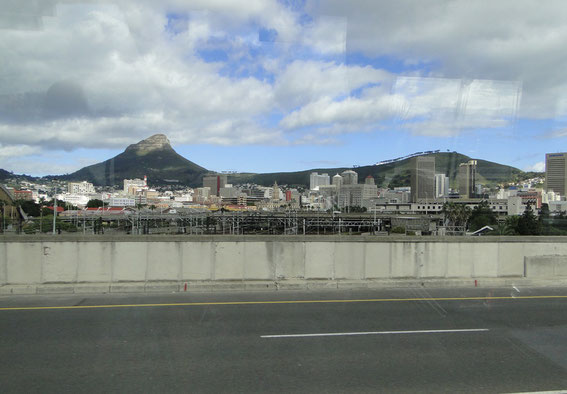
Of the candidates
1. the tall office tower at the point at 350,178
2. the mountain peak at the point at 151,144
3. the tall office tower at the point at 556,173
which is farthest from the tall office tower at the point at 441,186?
the mountain peak at the point at 151,144

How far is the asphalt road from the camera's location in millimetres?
5598

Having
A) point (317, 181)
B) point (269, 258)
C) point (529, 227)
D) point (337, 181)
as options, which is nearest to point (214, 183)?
point (317, 181)

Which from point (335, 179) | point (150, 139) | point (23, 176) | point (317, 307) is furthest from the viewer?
point (335, 179)

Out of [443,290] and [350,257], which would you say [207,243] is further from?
[443,290]

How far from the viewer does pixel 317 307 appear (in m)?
9.81

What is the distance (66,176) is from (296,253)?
4222 cm

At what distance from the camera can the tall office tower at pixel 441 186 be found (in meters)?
93.3

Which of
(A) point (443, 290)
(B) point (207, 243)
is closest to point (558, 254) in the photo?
(A) point (443, 290)

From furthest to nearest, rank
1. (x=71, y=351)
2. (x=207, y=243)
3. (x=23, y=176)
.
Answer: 1. (x=23, y=176)
2. (x=207, y=243)
3. (x=71, y=351)

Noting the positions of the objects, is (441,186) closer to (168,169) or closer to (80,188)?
(168,169)

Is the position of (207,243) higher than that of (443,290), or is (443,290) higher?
(207,243)

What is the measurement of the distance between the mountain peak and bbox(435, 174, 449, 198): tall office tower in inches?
Answer: 2264

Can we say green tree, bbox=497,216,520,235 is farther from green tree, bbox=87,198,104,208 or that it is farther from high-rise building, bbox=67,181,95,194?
green tree, bbox=87,198,104,208

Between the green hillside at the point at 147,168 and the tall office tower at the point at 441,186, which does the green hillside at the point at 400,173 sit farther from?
the green hillside at the point at 147,168
